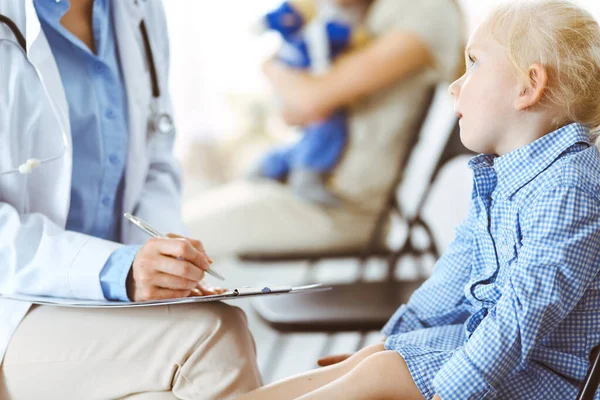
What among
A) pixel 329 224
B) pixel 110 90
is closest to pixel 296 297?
pixel 329 224

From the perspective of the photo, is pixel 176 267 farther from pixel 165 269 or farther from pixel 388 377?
pixel 388 377

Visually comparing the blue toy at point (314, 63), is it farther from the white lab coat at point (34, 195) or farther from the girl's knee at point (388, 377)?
the girl's knee at point (388, 377)

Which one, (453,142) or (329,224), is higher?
(453,142)

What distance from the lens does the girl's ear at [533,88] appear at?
37.5 inches

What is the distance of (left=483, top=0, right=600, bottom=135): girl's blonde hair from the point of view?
959 mm

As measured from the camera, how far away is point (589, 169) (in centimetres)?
91

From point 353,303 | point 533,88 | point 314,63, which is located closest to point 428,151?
point 314,63

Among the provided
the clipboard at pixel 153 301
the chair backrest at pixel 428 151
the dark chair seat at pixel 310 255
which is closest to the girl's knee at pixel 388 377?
the clipboard at pixel 153 301

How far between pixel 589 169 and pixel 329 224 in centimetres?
125

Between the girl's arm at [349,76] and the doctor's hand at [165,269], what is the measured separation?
126 centimetres

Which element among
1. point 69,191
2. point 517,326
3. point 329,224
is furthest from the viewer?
point 329,224

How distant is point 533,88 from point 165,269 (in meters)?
0.53

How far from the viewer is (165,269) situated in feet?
3.13

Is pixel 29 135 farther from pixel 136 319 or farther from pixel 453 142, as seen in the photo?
pixel 453 142
